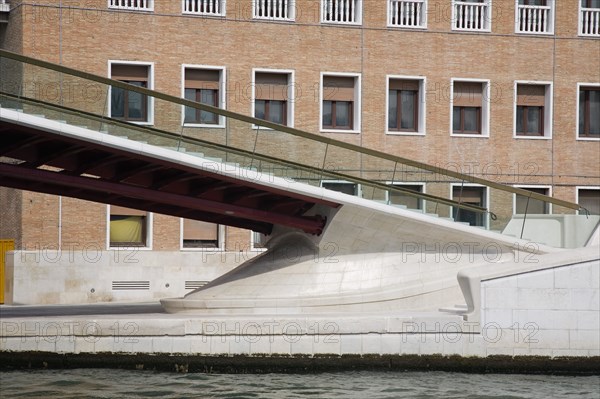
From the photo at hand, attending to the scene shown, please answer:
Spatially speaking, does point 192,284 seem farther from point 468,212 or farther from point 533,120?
point 533,120

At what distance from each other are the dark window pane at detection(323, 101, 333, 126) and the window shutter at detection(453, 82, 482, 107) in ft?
10.7

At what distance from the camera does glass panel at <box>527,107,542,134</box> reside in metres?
34.0

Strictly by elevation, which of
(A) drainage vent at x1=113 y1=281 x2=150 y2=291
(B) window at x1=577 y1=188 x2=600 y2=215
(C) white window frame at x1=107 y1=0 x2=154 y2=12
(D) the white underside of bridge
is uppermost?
(C) white window frame at x1=107 y1=0 x2=154 y2=12

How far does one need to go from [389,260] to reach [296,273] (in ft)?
5.24

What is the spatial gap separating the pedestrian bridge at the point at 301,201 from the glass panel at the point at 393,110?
9539 mm

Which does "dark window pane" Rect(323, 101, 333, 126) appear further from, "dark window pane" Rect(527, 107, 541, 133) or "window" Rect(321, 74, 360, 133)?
"dark window pane" Rect(527, 107, 541, 133)

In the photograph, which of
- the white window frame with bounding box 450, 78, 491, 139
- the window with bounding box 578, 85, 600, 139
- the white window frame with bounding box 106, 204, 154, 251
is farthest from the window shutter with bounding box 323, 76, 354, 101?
the window with bounding box 578, 85, 600, 139

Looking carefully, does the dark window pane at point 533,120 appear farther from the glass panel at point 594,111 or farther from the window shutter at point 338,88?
the window shutter at point 338,88

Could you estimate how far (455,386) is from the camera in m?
19.0

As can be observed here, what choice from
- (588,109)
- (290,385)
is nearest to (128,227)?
(588,109)

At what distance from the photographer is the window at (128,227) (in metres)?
31.1

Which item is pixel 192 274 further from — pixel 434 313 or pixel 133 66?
pixel 434 313

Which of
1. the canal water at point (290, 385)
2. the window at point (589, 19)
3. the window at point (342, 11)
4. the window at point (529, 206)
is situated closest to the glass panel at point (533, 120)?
the window at point (589, 19)

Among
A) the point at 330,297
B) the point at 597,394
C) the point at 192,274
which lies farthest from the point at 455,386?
the point at 192,274
